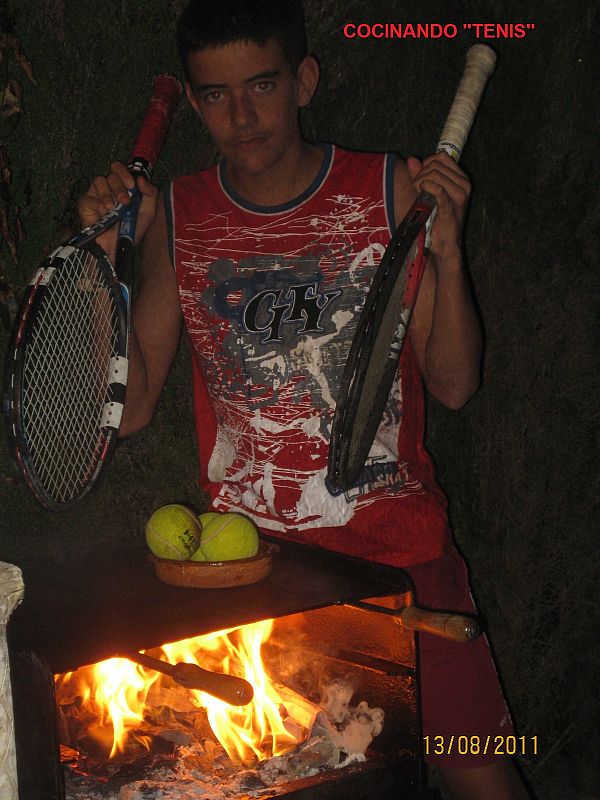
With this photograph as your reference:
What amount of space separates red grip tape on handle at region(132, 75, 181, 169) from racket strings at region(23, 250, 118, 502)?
339 mm

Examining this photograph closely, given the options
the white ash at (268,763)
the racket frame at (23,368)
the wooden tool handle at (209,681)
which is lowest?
the white ash at (268,763)

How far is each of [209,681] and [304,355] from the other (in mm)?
946

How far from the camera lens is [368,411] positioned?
Result: 211 cm

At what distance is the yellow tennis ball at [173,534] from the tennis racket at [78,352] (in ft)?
0.60

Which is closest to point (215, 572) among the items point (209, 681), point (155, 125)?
point (209, 681)

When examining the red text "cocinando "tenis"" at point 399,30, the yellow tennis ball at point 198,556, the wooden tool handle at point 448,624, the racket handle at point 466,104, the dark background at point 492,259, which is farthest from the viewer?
the red text "cocinando "tenis"" at point 399,30

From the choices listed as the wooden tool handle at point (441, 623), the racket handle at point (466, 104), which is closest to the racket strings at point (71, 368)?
the wooden tool handle at point (441, 623)

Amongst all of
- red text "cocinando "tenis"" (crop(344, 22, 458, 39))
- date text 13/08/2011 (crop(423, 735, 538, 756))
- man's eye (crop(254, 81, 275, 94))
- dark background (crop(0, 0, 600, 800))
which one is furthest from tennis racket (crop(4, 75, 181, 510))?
red text "cocinando "tenis"" (crop(344, 22, 458, 39))

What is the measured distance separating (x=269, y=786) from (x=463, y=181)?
1.32 m

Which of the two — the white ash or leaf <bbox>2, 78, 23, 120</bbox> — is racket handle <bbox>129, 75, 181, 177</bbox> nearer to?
leaf <bbox>2, 78, 23, 120</bbox>

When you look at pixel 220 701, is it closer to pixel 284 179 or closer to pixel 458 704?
pixel 458 704

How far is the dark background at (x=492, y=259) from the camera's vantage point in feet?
8.99

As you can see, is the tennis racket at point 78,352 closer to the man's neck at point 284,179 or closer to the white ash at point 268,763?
the man's neck at point 284,179

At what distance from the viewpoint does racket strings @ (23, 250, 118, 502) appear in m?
2.06
